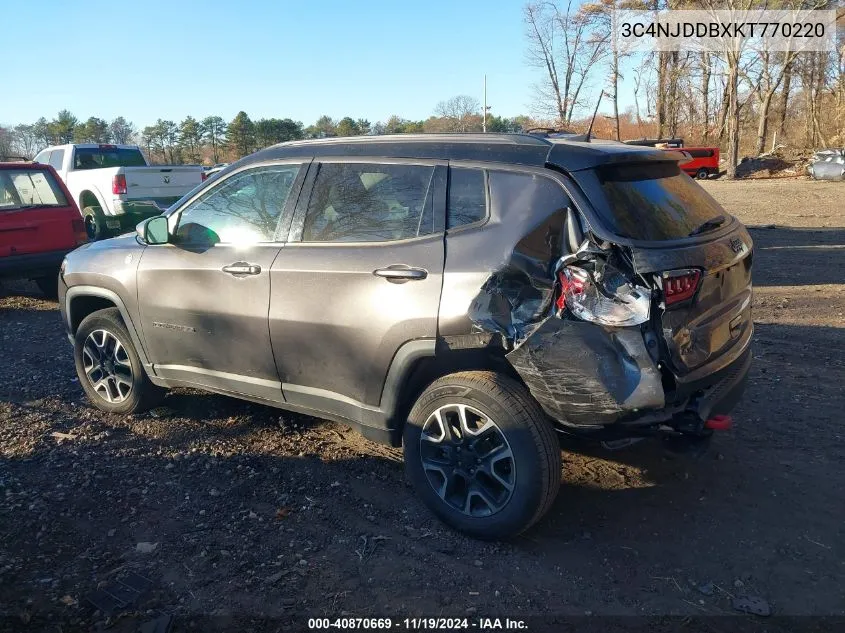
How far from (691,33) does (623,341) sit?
40.2 meters

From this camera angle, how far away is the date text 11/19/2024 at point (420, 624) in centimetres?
279

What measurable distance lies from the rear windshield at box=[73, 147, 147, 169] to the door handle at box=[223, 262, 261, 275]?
39.2 feet

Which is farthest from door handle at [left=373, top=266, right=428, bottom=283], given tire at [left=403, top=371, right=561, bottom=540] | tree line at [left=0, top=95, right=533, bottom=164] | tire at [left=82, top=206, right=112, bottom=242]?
tree line at [left=0, top=95, right=533, bottom=164]

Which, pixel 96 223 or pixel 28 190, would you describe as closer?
pixel 28 190

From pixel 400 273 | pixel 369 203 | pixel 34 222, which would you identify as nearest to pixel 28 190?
pixel 34 222

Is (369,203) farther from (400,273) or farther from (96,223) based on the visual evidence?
(96,223)

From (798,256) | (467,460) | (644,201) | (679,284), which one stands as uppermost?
(644,201)

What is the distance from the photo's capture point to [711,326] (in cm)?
329

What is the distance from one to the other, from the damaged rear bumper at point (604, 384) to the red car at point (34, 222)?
24.2ft

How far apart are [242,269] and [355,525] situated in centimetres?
159

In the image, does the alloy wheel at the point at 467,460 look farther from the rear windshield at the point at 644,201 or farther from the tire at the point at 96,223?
the tire at the point at 96,223

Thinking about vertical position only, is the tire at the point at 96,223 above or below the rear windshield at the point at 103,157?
below

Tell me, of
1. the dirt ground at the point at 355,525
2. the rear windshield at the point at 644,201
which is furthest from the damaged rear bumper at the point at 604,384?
the dirt ground at the point at 355,525

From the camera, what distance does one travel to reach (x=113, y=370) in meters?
4.90
